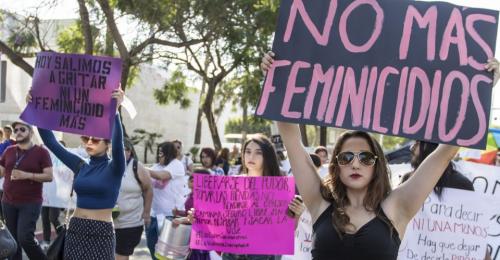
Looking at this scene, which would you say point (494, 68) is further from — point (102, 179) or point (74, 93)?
point (74, 93)

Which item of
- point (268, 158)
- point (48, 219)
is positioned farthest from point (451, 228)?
point (48, 219)

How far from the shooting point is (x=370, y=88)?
115 inches

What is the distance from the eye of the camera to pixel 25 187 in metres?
6.80

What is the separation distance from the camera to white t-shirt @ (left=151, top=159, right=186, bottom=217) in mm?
7020

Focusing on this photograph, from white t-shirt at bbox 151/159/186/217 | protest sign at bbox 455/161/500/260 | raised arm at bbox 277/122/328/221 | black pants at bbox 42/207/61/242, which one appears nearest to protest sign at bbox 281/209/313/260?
protest sign at bbox 455/161/500/260

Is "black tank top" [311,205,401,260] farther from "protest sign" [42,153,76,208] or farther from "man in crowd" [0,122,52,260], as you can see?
"protest sign" [42,153,76,208]

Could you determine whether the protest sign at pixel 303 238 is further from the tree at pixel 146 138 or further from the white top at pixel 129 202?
the tree at pixel 146 138

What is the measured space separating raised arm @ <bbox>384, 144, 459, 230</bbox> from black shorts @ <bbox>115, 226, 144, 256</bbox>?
3.72 metres

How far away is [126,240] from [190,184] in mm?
1251

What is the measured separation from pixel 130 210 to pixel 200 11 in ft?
35.9

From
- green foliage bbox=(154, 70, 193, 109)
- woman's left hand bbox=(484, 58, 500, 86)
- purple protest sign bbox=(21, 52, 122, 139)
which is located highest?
green foliage bbox=(154, 70, 193, 109)

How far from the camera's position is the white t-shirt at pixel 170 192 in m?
7.02

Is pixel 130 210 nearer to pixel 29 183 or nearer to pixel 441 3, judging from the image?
pixel 29 183

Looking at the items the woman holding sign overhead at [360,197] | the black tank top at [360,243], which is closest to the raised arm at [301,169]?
the woman holding sign overhead at [360,197]
